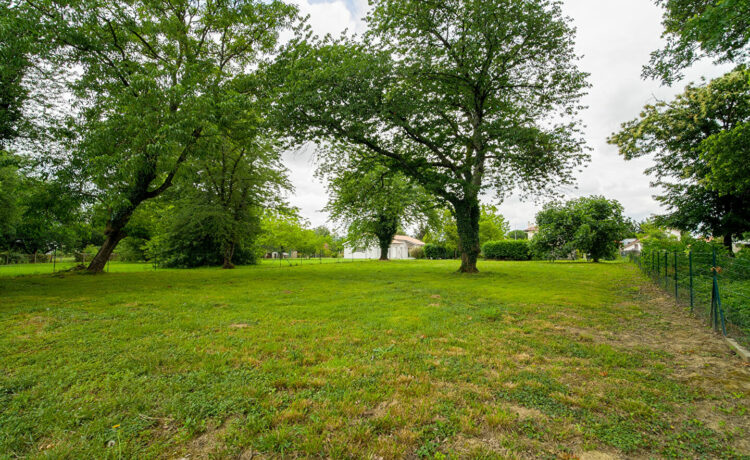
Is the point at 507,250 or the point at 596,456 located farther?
the point at 507,250

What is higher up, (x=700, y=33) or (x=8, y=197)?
(x=700, y=33)

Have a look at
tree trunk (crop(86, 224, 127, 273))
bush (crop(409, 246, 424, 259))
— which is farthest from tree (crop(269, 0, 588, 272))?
bush (crop(409, 246, 424, 259))

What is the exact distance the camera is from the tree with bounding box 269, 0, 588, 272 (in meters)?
11.0

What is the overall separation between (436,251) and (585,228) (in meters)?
20.2

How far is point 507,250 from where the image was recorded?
100 feet

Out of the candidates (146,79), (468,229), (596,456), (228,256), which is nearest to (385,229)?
(228,256)

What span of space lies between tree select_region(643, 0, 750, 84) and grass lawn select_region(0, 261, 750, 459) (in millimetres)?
6735

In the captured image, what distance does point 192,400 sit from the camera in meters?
2.48

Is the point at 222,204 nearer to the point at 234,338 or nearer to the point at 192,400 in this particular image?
the point at 234,338

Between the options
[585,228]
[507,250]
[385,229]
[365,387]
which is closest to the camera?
[365,387]

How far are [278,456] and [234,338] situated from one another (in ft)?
8.88

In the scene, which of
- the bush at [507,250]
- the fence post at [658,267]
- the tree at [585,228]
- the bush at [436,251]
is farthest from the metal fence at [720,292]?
the bush at [436,251]

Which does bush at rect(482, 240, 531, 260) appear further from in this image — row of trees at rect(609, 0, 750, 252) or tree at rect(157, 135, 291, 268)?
tree at rect(157, 135, 291, 268)

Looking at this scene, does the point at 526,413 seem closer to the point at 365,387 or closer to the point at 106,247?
the point at 365,387
